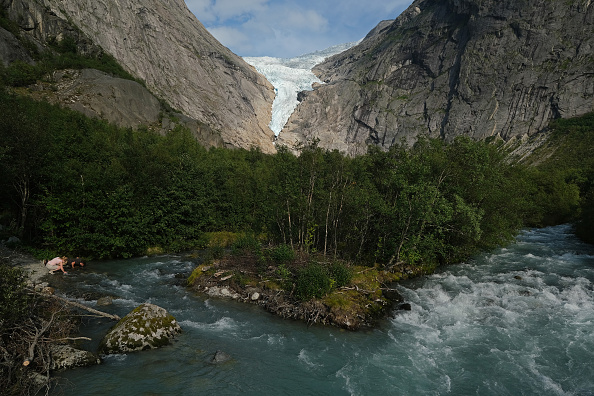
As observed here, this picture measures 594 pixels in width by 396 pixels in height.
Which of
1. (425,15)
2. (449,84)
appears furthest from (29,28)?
(425,15)

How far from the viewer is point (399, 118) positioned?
541 feet

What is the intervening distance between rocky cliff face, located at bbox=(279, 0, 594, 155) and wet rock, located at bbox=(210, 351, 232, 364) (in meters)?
146

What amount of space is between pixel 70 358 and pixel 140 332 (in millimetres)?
2268

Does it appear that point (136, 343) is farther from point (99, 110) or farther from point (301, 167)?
point (99, 110)

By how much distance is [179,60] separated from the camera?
406 feet

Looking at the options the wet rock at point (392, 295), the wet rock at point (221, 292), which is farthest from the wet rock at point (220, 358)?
the wet rock at point (392, 295)

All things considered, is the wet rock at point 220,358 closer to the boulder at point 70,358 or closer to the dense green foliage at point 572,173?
the boulder at point 70,358

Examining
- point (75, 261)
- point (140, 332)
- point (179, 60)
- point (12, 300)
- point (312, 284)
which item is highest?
point (179, 60)

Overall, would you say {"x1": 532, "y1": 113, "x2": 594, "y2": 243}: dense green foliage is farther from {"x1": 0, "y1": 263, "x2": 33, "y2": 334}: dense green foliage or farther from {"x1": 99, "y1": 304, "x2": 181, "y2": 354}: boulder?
{"x1": 0, "y1": 263, "x2": 33, "y2": 334}: dense green foliage

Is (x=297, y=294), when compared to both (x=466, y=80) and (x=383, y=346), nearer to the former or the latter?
(x=383, y=346)

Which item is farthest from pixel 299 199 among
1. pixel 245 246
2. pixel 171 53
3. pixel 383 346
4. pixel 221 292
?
pixel 171 53

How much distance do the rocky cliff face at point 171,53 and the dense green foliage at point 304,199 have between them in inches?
2431

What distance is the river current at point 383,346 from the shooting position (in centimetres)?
1045

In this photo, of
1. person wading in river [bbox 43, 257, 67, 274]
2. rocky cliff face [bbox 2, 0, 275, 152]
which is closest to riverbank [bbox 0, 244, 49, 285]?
person wading in river [bbox 43, 257, 67, 274]
